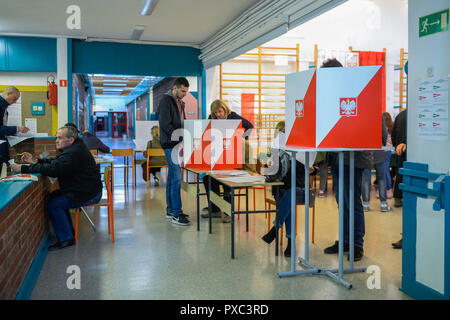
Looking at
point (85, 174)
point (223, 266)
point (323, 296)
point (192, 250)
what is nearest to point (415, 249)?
point (323, 296)

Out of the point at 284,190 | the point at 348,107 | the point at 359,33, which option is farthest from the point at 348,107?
the point at 359,33

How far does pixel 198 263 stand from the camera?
338cm

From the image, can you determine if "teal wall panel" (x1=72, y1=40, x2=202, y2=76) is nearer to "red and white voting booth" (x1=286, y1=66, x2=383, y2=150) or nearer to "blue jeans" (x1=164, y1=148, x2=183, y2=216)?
"blue jeans" (x1=164, y1=148, x2=183, y2=216)

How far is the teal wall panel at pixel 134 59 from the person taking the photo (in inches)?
300

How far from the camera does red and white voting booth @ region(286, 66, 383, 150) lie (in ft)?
8.75

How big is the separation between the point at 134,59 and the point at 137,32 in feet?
3.14

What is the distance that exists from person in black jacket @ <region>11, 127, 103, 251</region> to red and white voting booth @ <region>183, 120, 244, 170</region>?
1086 millimetres

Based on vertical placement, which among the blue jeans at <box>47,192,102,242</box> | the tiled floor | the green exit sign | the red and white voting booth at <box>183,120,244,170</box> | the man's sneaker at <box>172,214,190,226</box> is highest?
the green exit sign

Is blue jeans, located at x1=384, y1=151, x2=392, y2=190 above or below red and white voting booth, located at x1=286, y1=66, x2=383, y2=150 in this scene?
below

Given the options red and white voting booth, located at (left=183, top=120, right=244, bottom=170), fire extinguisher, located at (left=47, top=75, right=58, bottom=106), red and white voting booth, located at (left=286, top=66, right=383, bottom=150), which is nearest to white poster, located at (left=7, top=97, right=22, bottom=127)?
fire extinguisher, located at (left=47, top=75, right=58, bottom=106)

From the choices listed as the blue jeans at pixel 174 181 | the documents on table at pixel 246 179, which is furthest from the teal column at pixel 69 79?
the documents on table at pixel 246 179

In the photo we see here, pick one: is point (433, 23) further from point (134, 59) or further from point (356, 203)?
point (134, 59)

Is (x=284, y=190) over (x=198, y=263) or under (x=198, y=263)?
over

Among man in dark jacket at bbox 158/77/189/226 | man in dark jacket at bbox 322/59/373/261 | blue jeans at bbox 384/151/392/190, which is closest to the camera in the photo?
man in dark jacket at bbox 322/59/373/261
